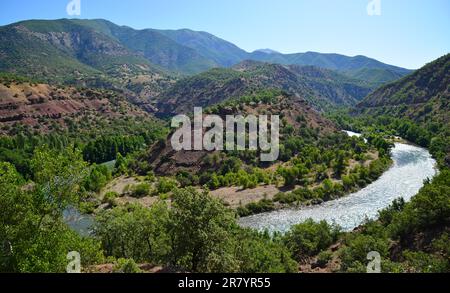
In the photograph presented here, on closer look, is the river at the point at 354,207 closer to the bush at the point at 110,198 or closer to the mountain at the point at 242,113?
the bush at the point at 110,198

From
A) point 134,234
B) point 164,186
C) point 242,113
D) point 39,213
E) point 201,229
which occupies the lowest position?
point 164,186

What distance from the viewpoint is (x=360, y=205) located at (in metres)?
76.1

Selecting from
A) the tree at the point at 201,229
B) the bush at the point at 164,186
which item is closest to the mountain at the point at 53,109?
the bush at the point at 164,186

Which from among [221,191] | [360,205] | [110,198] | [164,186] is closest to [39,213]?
[110,198]

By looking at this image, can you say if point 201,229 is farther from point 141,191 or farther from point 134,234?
point 141,191

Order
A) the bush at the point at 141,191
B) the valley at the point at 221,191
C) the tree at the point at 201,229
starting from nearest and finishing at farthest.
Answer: the valley at the point at 221,191 → the tree at the point at 201,229 → the bush at the point at 141,191

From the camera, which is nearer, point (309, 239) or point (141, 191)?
→ point (309, 239)

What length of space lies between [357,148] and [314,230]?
226 ft

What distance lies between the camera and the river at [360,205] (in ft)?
225

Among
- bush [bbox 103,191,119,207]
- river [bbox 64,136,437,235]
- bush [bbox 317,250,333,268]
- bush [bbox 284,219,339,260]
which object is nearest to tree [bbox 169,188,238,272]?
bush [bbox 317,250,333,268]

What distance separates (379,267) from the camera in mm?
33906
